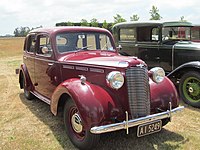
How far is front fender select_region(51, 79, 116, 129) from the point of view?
11.0 feet

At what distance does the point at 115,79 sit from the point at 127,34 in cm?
492

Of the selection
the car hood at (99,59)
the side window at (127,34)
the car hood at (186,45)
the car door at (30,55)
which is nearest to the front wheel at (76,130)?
the car hood at (99,59)

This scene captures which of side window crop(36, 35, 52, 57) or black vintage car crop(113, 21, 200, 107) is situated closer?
side window crop(36, 35, 52, 57)

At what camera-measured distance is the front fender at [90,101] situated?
11.0 feet

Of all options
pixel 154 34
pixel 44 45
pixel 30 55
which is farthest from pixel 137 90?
pixel 154 34

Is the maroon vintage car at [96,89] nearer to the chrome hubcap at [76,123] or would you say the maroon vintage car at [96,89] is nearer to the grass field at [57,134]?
the chrome hubcap at [76,123]

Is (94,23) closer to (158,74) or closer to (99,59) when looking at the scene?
(99,59)

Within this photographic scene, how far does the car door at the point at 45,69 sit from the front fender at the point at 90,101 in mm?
1064

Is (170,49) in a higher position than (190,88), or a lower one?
higher

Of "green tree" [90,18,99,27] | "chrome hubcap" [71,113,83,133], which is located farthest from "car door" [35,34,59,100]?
"green tree" [90,18,99,27]

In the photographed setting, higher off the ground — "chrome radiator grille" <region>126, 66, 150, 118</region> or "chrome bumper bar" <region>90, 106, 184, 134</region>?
"chrome radiator grille" <region>126, 66, 150, 118</region>

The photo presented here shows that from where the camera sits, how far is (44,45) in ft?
16.8

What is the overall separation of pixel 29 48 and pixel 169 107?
12.3 feet

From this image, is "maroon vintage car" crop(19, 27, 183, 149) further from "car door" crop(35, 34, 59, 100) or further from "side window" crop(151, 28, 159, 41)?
"side window" crop(151, 28, 159, 41)
